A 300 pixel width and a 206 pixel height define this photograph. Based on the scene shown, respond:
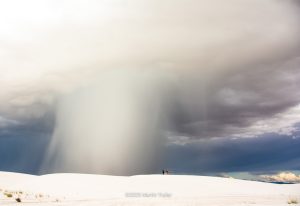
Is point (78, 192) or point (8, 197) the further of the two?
point (78, 192)

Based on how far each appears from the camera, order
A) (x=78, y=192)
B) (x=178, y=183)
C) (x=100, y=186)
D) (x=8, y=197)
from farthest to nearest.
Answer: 1. (x=178, y=183)
2. (x=100, y=186)
3. (x=78, y=192)
4. (x=8, y=197)

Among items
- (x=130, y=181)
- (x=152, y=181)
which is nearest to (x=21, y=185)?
(x=130, y=181)

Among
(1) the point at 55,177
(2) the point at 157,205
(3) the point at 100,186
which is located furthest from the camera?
(1) the point at 55,177

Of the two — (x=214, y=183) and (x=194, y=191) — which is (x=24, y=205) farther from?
(x=214, y=183)


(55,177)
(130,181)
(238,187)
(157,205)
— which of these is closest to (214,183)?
(238,187)

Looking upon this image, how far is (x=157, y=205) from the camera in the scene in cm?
1944

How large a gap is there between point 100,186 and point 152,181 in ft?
21.2

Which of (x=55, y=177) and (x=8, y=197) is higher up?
(x=55, y=177)

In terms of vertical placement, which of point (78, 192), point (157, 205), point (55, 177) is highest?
point (55, 177)

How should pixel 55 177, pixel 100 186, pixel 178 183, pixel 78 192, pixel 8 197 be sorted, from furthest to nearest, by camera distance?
pixel 55 177, pixel 178 183, pixel 100 186, pixel 78 192, pixel 8 197

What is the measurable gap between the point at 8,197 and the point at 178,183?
18530 millimetres

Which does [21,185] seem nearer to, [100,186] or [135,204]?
[100,186]

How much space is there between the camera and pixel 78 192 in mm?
31531

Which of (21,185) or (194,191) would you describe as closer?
(194,191)
